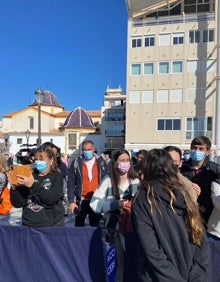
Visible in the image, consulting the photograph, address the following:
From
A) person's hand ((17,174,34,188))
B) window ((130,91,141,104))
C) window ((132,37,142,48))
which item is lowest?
person's hand ((17,174,34,188))

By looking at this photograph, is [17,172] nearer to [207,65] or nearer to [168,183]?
[168,183]

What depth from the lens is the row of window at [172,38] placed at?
127 ft

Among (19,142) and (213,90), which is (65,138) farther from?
(213,90)

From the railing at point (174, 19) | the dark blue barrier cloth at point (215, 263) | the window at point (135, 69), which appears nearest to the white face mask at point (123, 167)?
the dark blue barrier cloth at point (215, 263)

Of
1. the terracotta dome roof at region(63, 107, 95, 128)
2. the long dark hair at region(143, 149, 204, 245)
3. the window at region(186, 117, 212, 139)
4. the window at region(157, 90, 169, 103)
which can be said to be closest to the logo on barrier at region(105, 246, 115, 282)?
the long dark hair at region(143, 149, 204, 245)

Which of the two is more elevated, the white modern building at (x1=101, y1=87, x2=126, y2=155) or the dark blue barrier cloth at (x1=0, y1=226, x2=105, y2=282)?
the white modern building at (x1=101, y1=87, x2=126, y2=155)

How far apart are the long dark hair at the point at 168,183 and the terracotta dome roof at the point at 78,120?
2379 inches

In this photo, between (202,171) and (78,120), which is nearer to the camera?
(202,171)

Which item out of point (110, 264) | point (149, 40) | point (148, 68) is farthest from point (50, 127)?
point (110, 264)

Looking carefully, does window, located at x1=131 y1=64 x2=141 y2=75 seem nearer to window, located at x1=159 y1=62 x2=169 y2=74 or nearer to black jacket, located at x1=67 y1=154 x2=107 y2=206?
window, located at x1=159 y1=62 x2=169 y2=74

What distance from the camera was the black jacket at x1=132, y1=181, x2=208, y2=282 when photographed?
2346 millimetres

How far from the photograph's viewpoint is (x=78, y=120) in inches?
2502

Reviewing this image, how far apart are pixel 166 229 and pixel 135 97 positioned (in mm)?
39267

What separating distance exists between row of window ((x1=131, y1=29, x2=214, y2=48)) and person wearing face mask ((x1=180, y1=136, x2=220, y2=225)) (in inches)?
1495
